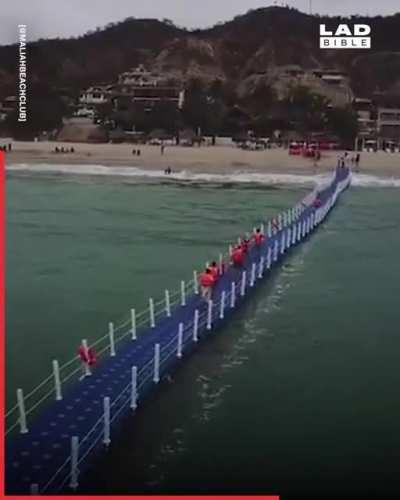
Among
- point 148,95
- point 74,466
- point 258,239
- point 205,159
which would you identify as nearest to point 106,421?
point 74,466

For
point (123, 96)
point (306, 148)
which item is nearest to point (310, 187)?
point (306, 148)

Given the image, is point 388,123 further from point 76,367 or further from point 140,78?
point 76,367

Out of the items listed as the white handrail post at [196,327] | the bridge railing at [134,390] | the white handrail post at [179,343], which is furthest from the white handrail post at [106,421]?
the white handrail post at [196,327]

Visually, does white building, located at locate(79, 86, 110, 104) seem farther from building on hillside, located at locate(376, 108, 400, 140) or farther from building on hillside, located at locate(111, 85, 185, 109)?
building on hillside, located at locate(376, 108, 400, 140)

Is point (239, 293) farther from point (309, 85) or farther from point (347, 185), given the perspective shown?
point (347, 185)

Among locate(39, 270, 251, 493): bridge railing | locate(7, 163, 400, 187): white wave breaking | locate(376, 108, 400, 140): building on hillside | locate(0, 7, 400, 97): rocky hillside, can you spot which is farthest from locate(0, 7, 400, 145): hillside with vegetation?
locate(39, 270, 251, 493): bridge railing

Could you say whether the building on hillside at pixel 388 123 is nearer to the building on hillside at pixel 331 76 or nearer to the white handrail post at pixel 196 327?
the building on hillside at pixel 331 76
